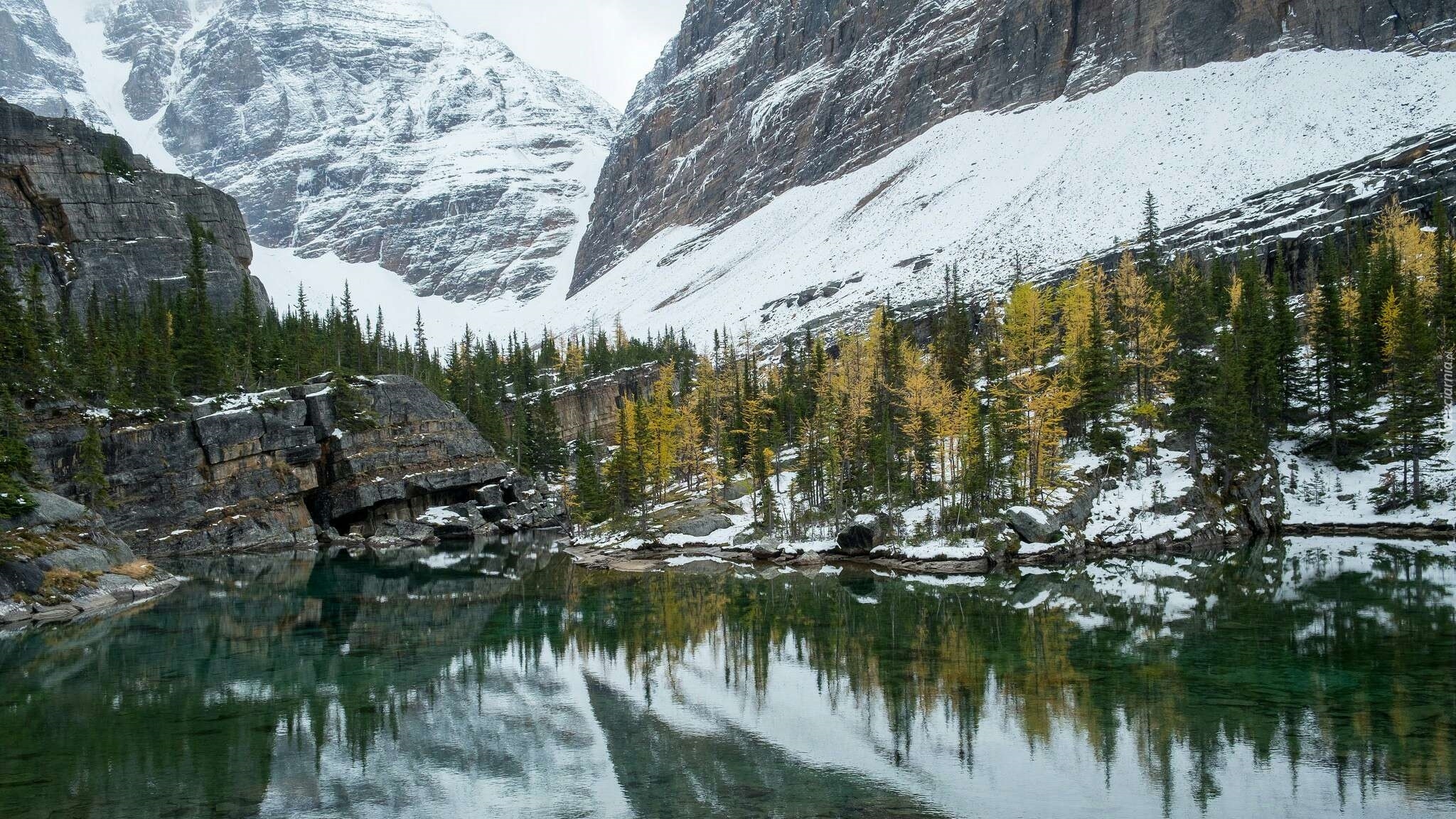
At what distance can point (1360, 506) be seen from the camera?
57531mm

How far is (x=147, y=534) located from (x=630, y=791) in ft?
218

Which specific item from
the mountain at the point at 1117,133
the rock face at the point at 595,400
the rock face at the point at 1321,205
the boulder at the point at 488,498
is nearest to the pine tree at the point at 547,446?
the boulder at the point at 488,498

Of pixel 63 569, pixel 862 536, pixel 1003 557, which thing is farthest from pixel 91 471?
pixel 1003 557

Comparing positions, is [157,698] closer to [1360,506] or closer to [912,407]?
[912,407]

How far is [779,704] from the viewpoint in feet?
88.0

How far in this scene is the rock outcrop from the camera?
43562mm

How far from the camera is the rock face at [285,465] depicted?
70.8 meters

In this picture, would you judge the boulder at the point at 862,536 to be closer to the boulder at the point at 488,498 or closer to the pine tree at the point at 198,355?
the boulder at the point at 488,498

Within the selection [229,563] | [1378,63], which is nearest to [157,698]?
[229,563]

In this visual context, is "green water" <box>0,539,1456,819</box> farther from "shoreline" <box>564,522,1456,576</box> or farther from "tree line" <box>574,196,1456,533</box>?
"tree line" <box>574,196,1456,533</box>

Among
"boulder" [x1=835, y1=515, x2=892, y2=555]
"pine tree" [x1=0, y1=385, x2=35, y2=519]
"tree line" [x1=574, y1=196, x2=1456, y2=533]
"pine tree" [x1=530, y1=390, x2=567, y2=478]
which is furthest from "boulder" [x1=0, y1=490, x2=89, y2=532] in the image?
"pine tree" [x1=530, y1=390, x2=567, y2=478]

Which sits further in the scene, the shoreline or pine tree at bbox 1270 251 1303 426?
pine tree at bbox 1270 251 1303 426

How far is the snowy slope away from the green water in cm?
8888

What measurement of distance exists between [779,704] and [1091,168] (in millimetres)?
150197
